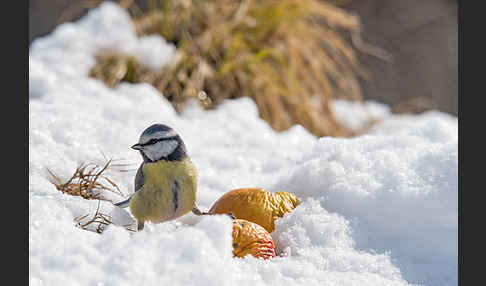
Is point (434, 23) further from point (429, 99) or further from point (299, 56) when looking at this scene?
point (299, 56)

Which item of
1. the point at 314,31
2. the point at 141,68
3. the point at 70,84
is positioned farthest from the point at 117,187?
the point at 314,31

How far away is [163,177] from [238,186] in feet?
2.34

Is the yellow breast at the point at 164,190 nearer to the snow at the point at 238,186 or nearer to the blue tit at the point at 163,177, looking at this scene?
the blue tit at the point at 163,177

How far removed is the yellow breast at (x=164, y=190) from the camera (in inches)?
62.5

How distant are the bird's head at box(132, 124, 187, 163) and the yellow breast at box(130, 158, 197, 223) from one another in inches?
0.7

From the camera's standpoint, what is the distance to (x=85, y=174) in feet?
6.55

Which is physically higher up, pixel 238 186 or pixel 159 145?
pixel 159 145

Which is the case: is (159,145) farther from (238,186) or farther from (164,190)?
(238,186)

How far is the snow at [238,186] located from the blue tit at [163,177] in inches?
6.3

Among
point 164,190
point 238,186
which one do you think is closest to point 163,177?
point 164,190

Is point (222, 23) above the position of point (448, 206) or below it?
above

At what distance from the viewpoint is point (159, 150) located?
159 centimetres

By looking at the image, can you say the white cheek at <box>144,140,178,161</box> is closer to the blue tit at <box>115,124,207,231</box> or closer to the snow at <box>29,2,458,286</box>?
the blue tit at <box>115,124,207,231</box>

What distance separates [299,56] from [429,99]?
229 centimetres
